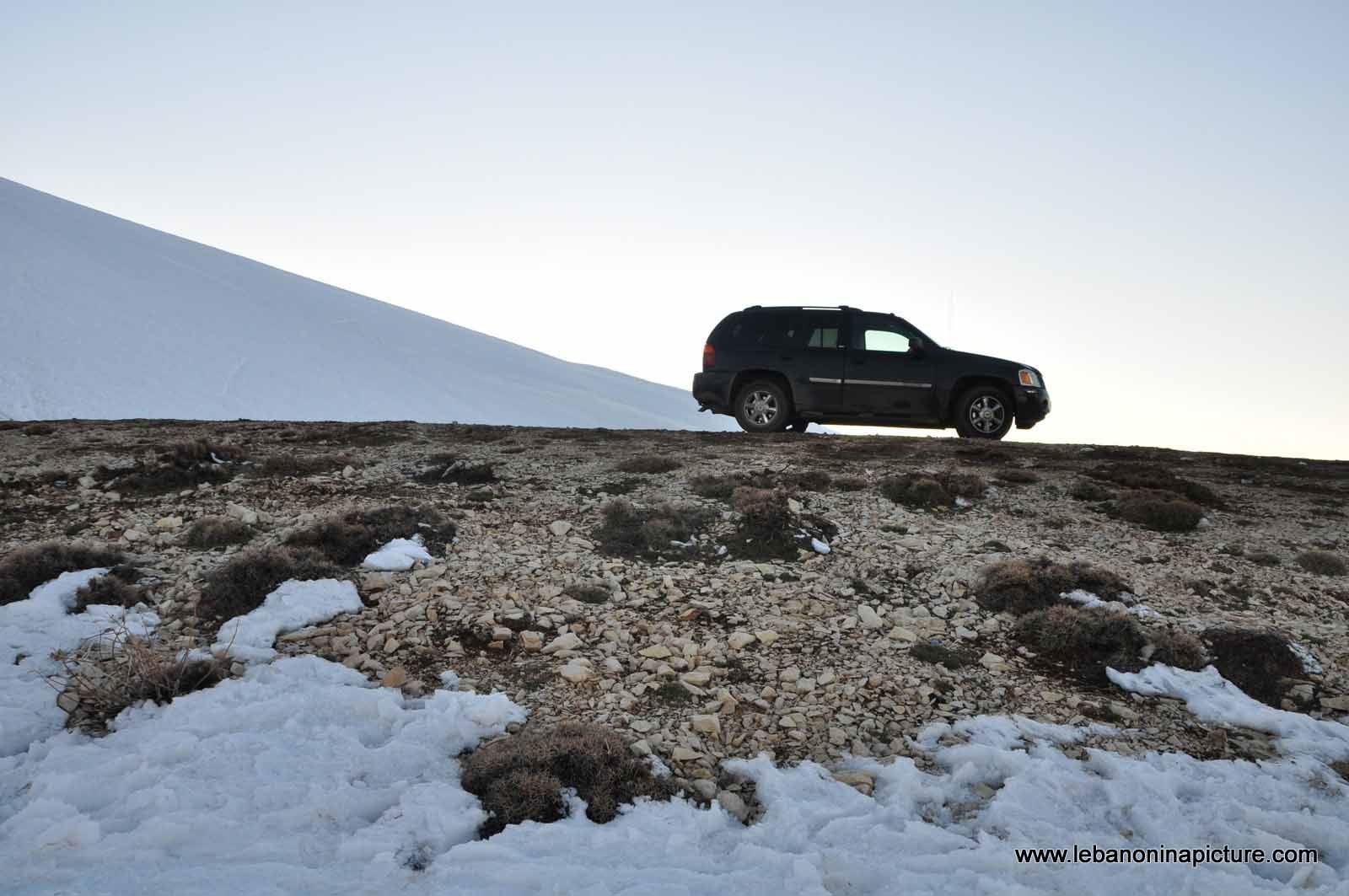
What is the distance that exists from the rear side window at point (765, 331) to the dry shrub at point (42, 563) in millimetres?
10487

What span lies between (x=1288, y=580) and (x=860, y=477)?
17.5 feet

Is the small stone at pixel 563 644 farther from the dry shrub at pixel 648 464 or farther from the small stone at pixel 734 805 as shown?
the dry shrub at pixel 648 464

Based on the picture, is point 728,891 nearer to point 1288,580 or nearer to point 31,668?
point 31,668

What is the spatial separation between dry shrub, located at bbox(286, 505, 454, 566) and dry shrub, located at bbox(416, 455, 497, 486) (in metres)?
1.86

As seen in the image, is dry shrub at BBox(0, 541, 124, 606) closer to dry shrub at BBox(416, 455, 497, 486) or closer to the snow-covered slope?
dry shrub at BBox(416, 455, 497, 486)

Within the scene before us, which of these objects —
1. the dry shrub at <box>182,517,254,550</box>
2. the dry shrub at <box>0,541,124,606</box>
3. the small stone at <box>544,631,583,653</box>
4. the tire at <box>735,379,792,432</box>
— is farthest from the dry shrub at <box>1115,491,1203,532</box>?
the dry shrub at <box>0,541,124,606</box>

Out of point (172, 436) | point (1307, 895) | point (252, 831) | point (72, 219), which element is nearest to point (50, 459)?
point (172, 436)

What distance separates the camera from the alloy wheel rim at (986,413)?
48.0 feet

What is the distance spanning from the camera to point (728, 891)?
3.96 m

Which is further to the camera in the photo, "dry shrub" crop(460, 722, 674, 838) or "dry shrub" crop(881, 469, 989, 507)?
"dry shrub" crop(881, 469, 989, 507)

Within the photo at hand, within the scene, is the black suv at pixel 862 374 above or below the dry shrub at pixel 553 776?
above

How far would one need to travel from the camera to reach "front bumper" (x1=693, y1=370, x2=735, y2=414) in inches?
590

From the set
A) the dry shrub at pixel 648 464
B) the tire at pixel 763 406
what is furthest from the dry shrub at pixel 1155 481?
the dry shrub at pixel 648 464

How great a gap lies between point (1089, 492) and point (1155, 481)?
1.43m
